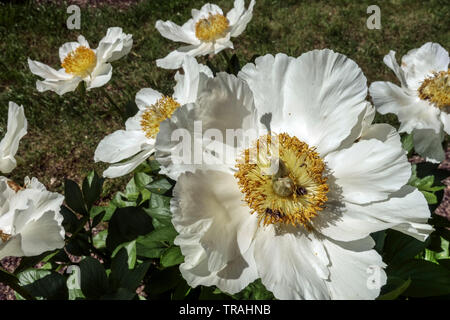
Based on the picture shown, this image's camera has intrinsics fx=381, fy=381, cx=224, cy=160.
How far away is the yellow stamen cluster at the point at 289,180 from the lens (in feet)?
3.31

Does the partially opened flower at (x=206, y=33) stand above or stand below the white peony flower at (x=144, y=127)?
above

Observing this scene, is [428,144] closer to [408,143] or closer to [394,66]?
[408,143]

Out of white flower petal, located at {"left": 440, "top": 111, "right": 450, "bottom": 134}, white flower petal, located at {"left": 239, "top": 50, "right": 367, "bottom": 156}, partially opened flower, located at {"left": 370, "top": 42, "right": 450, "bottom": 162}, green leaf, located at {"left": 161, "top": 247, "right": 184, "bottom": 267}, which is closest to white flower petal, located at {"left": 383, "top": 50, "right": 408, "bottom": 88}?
partially opened flower, located at {"left": 370, "top": 42, "right": 450, "bottom": 162}

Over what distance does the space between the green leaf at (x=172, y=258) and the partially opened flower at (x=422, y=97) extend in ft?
2.87

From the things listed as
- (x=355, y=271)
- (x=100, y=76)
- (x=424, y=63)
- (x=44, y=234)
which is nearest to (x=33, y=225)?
(x=44, y=234)

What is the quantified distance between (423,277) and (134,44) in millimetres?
3252

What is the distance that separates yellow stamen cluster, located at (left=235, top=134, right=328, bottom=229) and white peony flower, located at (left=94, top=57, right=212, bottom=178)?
286 mm

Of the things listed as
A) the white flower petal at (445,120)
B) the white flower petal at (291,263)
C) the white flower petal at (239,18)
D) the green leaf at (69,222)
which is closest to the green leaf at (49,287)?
the green leaf at (69,222)

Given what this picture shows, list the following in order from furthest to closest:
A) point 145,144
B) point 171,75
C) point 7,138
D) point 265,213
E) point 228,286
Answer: point 171,75, point 145,144, point 7,138, point 265,213, point 228,286

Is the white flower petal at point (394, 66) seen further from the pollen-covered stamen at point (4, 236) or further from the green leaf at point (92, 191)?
the pollen-covered stamen at point (4, 236)

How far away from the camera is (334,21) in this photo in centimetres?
380
